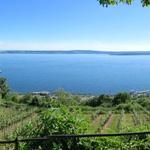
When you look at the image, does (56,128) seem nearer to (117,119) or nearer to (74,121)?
(74,121)

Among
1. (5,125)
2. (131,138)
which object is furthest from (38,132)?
(5,125)

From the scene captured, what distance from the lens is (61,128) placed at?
23.7 feet

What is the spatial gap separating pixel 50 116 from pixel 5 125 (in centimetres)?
3625

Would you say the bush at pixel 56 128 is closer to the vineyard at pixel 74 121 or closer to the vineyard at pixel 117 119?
the vineyard at pixel 74 121

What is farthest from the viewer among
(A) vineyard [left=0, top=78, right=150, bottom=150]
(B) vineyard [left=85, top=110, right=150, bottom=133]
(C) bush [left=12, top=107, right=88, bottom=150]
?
(B) vineyard [left=85, top=110, right=150, bottom=133]

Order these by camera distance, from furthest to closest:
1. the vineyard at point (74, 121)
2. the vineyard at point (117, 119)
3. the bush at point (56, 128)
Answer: the vineyard at point (117, 119), the vineyard at point (74, 121), the bush at point (56, 128)

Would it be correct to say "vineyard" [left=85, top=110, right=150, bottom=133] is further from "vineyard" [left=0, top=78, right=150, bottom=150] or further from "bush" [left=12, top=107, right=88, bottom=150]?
"bush" [left=12, top=107, right=88, bottom=150]

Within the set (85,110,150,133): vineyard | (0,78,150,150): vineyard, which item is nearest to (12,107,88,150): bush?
(0,78,150,150): vineyard

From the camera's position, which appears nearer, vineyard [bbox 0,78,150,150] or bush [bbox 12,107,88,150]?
bush [bbox 12,107,88,150]

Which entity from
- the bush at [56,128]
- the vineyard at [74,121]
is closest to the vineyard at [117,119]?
the vineyard at [74,121]

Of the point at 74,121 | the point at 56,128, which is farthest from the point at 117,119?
the point at 56,128

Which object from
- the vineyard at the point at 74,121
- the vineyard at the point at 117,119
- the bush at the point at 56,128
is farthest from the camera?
the vineyard at the point at 117,119

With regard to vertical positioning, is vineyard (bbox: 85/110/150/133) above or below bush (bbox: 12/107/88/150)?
below

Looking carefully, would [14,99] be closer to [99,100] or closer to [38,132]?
[99,100]
